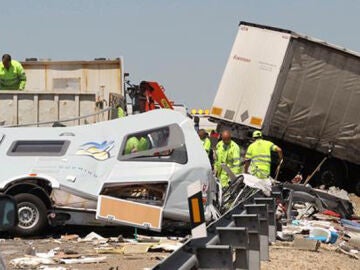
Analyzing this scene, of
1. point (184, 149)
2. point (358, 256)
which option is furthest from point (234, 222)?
point (358, 256)

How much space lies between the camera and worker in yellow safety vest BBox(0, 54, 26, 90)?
17.0m

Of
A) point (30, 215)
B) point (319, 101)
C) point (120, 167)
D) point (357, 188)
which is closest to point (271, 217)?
point (120, 167)

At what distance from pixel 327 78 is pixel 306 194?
8.55m

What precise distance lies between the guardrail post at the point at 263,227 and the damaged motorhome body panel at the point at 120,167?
2.03 meters

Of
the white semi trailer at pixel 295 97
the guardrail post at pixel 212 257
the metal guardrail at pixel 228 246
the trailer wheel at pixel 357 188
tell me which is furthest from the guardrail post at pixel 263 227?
the trailer wheel at pixel 357 188

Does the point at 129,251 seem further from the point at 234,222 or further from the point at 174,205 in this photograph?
the point at 234,222

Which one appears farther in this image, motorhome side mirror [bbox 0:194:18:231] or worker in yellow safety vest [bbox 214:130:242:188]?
worker in yellow safety vest [bbox 214:130:242:188]

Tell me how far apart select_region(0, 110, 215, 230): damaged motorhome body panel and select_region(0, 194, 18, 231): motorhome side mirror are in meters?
7.42

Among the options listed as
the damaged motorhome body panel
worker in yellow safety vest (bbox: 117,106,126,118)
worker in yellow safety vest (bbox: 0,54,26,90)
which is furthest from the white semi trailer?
the damaged motorhome body panel

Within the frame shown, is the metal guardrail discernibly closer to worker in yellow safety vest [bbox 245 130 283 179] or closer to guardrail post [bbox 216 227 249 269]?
guardrail post [bbox 216 227 249 269]

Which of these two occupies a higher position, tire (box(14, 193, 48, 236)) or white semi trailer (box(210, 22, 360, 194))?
white semi trailer (box(210, 22, 360, 194))

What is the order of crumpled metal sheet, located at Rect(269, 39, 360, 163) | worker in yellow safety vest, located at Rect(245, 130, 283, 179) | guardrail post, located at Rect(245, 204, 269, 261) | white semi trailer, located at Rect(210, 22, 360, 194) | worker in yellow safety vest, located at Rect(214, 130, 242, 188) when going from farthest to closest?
crumpled metal sheet, located at Rect(269, 39, 360, 163)
white semi trailer, located at Rect(210, 22, 360, 194)
worker in yellow safety vest, located at Rect(245, 130, 283, 179)
worker in yellow safety vest, located at Rect(214, 130, 242, 188)
guardrail post, located at Rect(245, 204, 269, 261)

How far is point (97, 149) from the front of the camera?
12102 millimetres

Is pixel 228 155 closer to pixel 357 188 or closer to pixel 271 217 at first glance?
pixel 271 217
